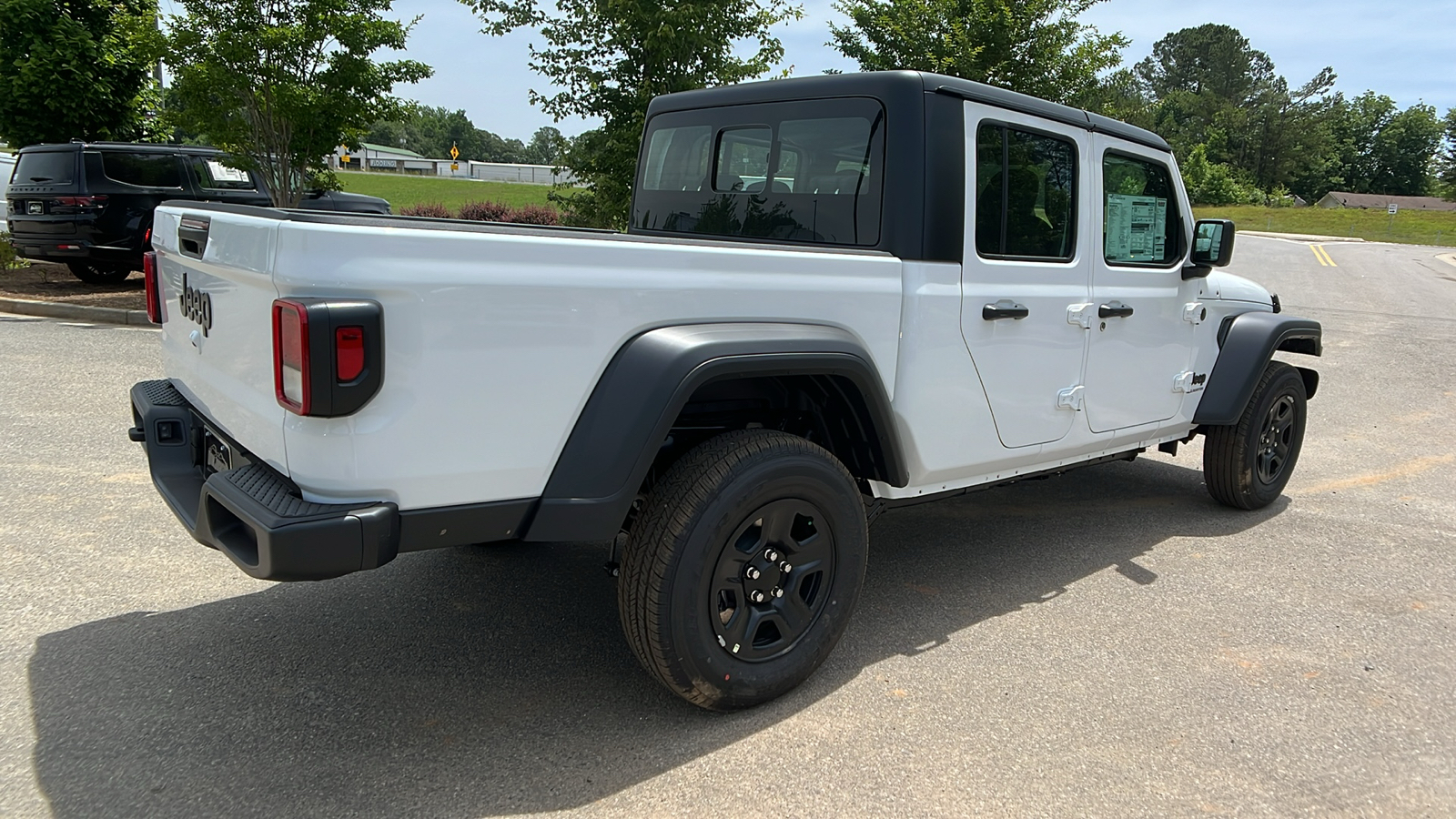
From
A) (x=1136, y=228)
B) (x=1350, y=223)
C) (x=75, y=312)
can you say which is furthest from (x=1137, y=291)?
(x=1350, y=223)

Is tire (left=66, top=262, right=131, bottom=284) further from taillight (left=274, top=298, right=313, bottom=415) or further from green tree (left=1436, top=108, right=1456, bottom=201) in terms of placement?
green tree (left=1436, top=108, right=1456, bottom=201)

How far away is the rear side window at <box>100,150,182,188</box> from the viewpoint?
11500 mm

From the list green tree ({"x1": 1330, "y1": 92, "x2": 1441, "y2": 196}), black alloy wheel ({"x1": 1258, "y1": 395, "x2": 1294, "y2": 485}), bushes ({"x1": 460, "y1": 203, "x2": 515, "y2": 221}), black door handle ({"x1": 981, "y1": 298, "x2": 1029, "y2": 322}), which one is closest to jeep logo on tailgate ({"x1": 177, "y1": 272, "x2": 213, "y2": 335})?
black door handle ({"x1": 981, "y1": 298, "x2": 1029, "y2": 322})

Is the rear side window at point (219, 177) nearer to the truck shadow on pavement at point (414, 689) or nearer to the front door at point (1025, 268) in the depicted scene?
the truck shadow on pavement at point (414, 689)

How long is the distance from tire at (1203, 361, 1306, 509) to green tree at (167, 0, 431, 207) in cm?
982

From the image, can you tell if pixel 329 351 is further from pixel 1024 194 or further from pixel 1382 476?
pixel 1382 476

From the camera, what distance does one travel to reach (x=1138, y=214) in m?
4.40

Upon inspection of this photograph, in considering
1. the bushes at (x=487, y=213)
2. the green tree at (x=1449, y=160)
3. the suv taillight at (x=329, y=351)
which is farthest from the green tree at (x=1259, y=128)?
the suv taillight at (x=329, y=351)

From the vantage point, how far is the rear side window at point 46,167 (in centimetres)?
1131

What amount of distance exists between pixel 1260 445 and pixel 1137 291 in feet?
5.36

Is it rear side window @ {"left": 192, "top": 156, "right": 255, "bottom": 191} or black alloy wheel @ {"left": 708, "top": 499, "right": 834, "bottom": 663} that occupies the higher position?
rear side window @ {"left": 192, "top": 156, "right": 255, "bottom": 191}

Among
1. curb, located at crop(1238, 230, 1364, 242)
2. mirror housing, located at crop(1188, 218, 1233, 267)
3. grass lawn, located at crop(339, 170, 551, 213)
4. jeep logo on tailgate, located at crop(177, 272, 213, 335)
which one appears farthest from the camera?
grass lawn, located at crop(339, 170, 551, 213)

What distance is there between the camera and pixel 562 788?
2.61 meters

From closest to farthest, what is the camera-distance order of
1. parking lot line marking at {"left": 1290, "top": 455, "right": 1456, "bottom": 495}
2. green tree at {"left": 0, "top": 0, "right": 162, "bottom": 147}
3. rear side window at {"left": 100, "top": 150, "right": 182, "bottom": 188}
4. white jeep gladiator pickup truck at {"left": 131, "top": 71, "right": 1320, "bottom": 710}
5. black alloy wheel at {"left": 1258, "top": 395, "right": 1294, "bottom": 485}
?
1. white jeep gladiator pickup truck at {"left": 131, "top": 71, "right": 1320, "bottom": 710}
2. black alloy wheel at {"left": 1258, "top": 395, "right": 1294, "bottom": 485}
3. parking lot line marking at {"left": 1290, "top": 455, "right": 1456, "bottom": 495}
4. rear side window at {"left": 100, "top": 150, "right": 182, "bottom": 188}
5. green tree at {"left": 0, "top": 0, "right": 162, "bottom": 147}
